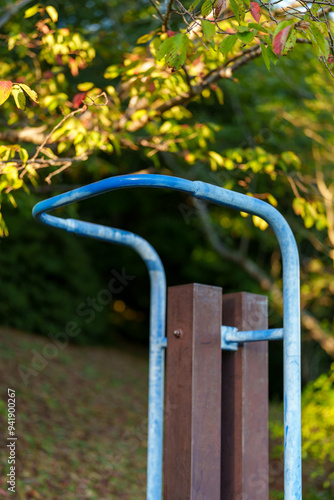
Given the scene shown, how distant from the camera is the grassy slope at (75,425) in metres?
4.27

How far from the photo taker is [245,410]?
1.92 meters

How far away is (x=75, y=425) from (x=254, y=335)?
4479 mm

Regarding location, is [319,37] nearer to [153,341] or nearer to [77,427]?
[153,341]

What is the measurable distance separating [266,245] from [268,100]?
2.95 meters

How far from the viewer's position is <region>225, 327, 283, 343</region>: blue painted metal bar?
1.67 meters

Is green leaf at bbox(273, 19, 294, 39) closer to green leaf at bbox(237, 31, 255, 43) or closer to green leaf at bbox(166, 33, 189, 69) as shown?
green leaf at bbox(237, 31, 255, 43)

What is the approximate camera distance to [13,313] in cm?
859

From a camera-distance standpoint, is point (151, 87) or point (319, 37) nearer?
point (319, 37)

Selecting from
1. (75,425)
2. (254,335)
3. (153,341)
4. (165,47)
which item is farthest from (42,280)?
(254,335)

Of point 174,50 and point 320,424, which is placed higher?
point 174,50

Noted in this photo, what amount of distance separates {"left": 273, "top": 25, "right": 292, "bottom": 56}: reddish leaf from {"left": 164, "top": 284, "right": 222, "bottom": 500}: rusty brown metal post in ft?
2.74

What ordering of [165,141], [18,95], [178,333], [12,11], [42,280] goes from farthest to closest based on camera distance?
[42,280]
[12,11]
[165,141]
[18,95]
[178,333]

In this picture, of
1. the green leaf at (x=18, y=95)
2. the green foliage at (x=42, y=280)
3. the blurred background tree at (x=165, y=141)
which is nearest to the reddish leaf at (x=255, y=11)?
the blurred background tree at (x=165, y=141)

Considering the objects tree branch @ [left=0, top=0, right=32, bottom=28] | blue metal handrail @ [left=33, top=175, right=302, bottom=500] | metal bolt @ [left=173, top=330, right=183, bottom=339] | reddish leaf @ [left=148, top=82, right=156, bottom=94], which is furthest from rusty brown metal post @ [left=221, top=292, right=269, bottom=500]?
tree branch @ [left=0, top=0, right=32, bottom=28]
